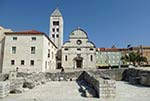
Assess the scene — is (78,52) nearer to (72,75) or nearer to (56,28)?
(56,28)

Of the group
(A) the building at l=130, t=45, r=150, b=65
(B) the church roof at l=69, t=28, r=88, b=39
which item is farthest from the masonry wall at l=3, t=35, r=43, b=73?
(A) the building at l=130, t=45, r=150, b=65

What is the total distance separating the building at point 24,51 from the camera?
34.2 metres

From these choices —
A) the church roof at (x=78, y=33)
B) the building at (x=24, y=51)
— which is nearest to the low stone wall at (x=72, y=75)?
the building at (x=24, y=51)

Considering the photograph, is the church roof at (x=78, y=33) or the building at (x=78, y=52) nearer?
the building at (x=78, y=52)

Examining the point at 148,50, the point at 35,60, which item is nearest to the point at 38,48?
the point at 35,60

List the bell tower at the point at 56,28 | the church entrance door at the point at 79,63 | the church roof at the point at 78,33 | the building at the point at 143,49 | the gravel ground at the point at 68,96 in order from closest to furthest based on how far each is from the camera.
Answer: the gravel ground at the point at 68,96 → the church entrance door at the point at 79,63 → the church roof at the point at 78,33 → the bell tower at the point at 56,28 → the building at the point at 143,49

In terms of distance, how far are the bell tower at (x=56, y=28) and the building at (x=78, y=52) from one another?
38.0ft

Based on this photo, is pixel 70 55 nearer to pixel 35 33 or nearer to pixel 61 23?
pixel 35 33

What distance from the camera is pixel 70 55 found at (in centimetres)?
4612

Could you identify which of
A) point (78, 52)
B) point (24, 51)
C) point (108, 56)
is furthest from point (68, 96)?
point (108, 56)

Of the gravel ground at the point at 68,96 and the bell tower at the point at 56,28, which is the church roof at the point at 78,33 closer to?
the bell tower at the point at 56,28

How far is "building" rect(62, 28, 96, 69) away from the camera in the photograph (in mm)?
45719

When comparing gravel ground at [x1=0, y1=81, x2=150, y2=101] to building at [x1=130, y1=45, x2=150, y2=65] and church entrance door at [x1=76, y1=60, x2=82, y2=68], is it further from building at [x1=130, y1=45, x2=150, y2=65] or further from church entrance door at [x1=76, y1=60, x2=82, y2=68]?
building at [x1=130, y1=45, x2=150, y2=65]

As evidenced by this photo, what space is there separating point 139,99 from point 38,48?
2794 cm
